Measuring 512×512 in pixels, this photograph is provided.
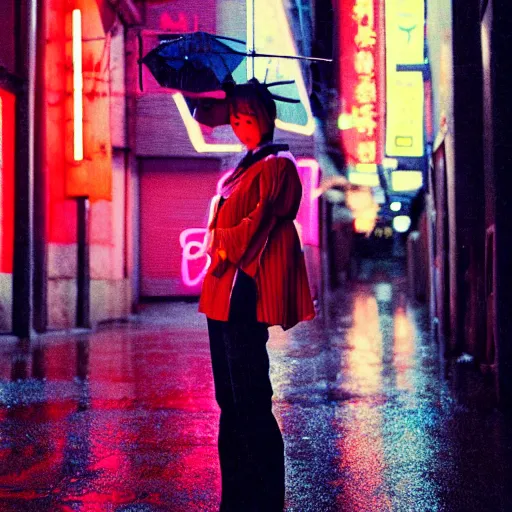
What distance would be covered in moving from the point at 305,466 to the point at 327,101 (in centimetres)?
2179

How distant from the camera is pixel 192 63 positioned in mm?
8852

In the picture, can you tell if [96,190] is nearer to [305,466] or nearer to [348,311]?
[348,311]

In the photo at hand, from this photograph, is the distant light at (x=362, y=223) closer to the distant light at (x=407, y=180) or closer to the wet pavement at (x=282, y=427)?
the distant light at (x=407, y=180)

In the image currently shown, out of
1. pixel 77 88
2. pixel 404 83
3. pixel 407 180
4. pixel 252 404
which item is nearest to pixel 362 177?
pixel 407 180

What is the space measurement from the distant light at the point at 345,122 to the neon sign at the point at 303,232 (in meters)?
1.51

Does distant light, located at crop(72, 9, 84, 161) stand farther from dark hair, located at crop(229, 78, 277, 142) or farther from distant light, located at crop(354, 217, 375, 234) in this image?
distant light, located at crop(354, 217, 375, 234)

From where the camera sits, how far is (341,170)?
31.2m

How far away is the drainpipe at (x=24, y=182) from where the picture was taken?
12406mm

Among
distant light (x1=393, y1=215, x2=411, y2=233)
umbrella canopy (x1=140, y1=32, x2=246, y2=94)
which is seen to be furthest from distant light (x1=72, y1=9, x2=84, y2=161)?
distant light (x1=393, y1=215, x2=411, y2=233)

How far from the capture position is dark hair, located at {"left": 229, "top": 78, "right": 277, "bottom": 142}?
3502 millimetres

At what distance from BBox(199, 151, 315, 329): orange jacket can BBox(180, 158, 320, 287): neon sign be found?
1681 centimetres

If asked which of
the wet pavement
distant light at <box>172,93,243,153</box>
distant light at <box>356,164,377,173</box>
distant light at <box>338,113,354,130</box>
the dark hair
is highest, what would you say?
distant light at <box>338,113,354,130</box>

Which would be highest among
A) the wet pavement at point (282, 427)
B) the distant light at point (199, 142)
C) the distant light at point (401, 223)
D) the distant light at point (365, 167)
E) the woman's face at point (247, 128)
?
the distant light at point (199, 142)

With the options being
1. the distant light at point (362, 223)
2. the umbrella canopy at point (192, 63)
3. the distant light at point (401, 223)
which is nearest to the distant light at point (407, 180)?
the distant light at point (401, 223)
